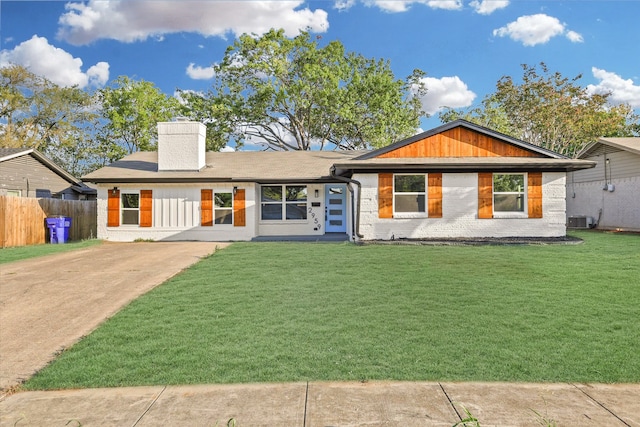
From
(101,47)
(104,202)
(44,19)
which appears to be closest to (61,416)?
(104,202)

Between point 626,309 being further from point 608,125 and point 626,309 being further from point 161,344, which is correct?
point 608,125

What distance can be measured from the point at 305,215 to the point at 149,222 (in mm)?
6142

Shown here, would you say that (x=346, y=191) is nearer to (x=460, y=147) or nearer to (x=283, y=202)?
(x=283, y=202)

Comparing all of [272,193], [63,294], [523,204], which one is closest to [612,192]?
[523,204]

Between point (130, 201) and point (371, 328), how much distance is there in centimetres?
1450

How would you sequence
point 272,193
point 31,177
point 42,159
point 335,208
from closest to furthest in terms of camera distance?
point 272,193, point 335,208, point 31,177, point 42,159

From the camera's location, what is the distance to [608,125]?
30.0 metres

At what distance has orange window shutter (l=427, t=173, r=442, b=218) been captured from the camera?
14.3 m

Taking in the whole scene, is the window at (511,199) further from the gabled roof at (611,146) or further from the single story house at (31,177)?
the single story house at (31,177)

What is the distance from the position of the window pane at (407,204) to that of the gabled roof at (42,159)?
16555 millimetres

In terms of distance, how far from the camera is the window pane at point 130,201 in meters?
16.8

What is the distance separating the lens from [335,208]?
17.6 meters

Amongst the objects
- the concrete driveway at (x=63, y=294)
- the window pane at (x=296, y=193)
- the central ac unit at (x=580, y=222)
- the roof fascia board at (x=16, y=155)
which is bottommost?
the concrete driveway at (x=63, y=294)

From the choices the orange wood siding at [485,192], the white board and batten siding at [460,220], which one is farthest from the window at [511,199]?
the white board and batten siding at [460,220]
